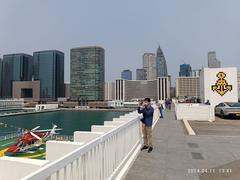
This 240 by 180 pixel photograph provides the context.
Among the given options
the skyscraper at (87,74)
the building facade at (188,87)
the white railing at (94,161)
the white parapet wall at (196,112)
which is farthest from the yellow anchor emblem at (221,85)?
the skyscraper at (87,74)

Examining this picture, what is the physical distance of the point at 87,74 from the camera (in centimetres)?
14775

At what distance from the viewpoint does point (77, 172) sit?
85.7 inches

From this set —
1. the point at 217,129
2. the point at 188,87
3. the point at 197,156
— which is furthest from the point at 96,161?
the point at 188,87

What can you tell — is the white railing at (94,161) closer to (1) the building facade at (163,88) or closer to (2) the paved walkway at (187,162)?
(2) the paved walkway at (187,162)

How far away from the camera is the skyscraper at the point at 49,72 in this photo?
545 feet

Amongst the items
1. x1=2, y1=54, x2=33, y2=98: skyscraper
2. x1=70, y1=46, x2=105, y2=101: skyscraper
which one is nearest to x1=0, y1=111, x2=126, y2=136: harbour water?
x1=70, y1=46, x2=105, y2=101: skyscraper

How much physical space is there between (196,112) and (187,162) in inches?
417

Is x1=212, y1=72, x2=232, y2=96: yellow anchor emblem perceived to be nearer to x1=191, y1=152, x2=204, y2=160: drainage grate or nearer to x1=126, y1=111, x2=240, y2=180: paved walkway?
x1=126, y1=111, x2=240, y2=180: paved walkway

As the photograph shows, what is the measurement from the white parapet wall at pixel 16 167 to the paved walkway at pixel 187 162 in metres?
2.28

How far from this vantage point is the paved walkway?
383 centimetres

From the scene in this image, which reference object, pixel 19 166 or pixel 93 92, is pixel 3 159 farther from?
pixel 93 92

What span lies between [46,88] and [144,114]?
17362 centimetres

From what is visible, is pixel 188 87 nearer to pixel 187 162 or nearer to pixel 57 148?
pixel 187 162

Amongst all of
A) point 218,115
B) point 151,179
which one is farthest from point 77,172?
point 218,115
